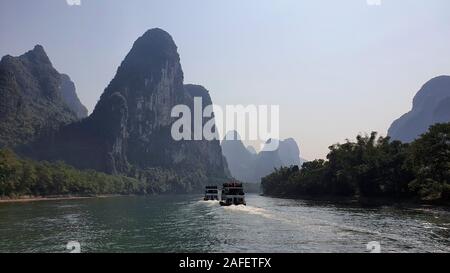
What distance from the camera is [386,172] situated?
90312mm

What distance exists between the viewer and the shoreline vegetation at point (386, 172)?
71562 millimetres

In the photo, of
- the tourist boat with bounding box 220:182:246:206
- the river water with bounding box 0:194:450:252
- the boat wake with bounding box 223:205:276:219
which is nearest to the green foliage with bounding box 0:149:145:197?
the tourist boat with bounding box 220:182:246:206

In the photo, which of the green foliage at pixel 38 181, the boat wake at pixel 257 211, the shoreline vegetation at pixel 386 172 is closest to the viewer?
the boat wake at pixel 257 211

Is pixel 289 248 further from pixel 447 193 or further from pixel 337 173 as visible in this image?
pixel 337 173

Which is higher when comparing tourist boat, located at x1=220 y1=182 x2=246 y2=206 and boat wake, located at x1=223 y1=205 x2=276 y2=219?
tourist boat, located at x1=220 y1=182 x2=246 y2=206

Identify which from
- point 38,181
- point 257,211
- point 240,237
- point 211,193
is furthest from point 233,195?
point 38,181

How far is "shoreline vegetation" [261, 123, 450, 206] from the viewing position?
71.6 meters
